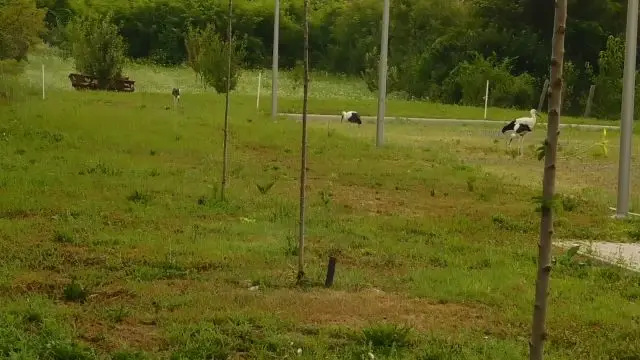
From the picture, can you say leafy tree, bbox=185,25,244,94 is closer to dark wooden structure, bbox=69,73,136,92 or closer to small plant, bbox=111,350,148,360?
dark wooden structure, bbox=69,73,136,92

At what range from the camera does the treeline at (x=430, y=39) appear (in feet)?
133

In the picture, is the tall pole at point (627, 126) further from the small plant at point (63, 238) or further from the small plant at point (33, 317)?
the small plant at point (33, 317)

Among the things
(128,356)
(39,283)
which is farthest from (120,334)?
(39,283)

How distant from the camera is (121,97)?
29.8 meters

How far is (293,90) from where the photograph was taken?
136ft

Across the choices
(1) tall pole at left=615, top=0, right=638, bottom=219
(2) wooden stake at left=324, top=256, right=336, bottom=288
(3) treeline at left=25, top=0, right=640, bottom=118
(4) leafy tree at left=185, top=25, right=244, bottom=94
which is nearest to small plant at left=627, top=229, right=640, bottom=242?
(1) tall pole at left=615, top=0, right=638, bottom=219

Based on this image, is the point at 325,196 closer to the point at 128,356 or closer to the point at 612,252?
the point at 612,252

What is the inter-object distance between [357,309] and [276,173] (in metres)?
7.77

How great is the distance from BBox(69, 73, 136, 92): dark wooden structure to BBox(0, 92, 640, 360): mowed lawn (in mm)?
19854

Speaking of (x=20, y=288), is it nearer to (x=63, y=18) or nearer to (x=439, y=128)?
(x=439, y=128)

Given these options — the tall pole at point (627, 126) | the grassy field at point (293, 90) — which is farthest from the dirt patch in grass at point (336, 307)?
the grassy field at point (293, 90)

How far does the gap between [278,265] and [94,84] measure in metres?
29.3

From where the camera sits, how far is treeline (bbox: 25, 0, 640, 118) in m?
40.5

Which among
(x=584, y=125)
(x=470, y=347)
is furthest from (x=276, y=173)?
(x=584, y=125)
